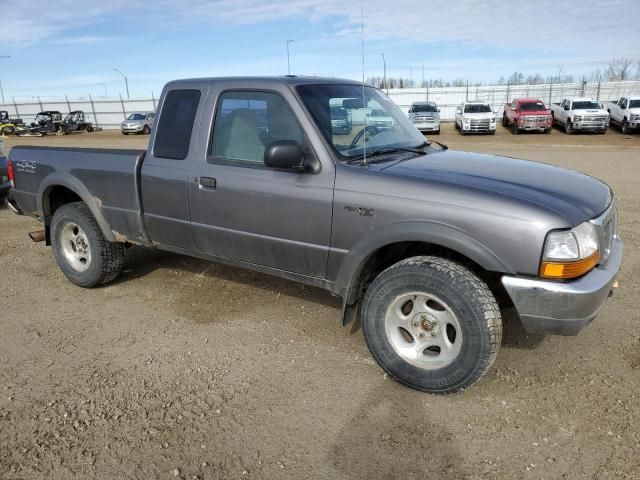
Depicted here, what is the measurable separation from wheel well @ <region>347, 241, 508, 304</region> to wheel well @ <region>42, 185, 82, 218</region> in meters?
3.31

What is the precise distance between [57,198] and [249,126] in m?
2.71

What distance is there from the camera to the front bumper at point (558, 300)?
268 cm

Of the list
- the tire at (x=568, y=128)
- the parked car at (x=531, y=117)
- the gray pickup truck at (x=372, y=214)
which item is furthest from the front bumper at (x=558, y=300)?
the tire at (x=568, y=128)

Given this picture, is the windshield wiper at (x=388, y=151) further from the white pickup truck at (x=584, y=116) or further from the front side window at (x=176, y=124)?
the white pickup truck at (x=584, y=116)

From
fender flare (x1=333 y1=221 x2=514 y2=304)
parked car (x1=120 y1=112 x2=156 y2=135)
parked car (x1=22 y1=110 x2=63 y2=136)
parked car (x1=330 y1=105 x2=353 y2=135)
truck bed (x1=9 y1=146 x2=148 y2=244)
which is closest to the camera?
fender flare (x1=333 y1=221 x2=514 y2=304)

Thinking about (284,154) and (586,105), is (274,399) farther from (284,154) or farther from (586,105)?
(586,105)

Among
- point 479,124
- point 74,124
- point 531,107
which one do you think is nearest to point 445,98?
point 531,107

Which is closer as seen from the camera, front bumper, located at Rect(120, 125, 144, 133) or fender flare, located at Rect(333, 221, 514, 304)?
fender flare, located at Rect(333, 221, 514, 304)

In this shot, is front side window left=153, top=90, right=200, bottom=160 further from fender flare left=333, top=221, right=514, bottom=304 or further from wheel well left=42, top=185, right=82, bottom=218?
fender flare left=333, top=221, right=514, bottom=304

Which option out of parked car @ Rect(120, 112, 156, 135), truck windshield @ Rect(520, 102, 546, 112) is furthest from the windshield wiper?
parked car @ Rect(120, 112, 156, 135)

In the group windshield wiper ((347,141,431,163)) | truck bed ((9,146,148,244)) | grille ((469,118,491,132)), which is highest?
windshield wiper ((347,141,431,163))

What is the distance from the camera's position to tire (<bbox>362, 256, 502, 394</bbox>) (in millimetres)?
2871

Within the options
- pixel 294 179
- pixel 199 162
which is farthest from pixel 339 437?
pixel 199 162

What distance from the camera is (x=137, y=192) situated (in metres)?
4.25
